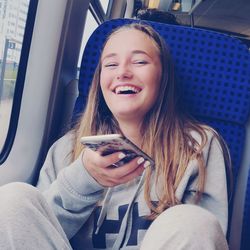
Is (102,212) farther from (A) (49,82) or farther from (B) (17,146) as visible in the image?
(A) (49,82)

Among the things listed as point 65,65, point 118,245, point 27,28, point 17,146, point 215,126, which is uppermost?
point 27,28

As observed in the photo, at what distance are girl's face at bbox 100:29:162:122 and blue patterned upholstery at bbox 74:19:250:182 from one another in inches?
4.3

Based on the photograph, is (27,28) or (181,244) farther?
(27,28)

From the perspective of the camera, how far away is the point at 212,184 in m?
1.16

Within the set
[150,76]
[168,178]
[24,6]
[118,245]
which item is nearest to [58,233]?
[118,245]

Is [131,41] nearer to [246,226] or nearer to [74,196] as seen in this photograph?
[74,196]

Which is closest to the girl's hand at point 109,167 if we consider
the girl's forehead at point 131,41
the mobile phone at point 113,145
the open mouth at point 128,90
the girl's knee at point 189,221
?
the mobile phone at point 113,145

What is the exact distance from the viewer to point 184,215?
0.85 meters

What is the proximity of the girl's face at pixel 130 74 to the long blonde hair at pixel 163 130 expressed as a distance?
0.10 ft

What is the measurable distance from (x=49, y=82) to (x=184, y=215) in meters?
0.81

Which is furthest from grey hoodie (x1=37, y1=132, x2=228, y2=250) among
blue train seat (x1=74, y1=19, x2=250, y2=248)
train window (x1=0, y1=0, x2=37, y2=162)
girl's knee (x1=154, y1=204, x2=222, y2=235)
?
train window (x1=0, y1=0, x2=37, y2=162)

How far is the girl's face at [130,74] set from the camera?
1.20 m

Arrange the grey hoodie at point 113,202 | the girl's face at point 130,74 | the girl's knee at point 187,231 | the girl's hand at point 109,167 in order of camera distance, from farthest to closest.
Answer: the girl's face at point 130,74, the grey hoodie at point 113,202, the girl's hand at point 109,167, the girl's knee at point 187,231

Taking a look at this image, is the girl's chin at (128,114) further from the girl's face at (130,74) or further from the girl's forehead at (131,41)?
the girl's forehead at (131,41)
